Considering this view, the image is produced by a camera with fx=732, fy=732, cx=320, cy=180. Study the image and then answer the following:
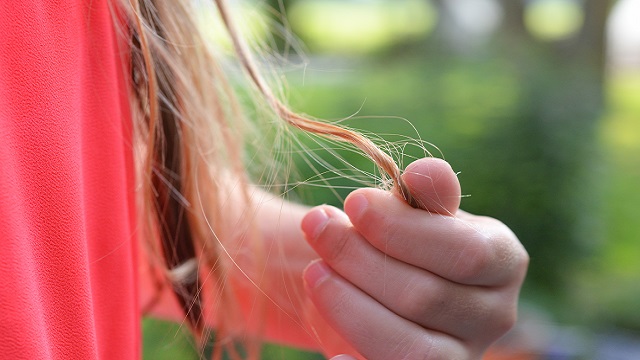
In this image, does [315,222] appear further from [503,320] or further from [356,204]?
[503,320]

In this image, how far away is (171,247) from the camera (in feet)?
3.57

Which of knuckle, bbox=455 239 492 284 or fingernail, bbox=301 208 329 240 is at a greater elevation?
fingernail, bbox=301 208 329 240

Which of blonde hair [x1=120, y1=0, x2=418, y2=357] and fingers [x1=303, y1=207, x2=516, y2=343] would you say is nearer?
fingers [x1=303, y1=207, x2=516, y2=343]

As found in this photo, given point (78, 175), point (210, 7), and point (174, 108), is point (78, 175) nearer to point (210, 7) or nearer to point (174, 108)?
point (174, 108)

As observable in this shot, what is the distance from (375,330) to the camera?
795 millimetres

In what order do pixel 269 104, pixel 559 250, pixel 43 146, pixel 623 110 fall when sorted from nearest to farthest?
1. pixel 43 146
2. pixel 269 104
3. pixel 559 250
4. pixel 623 110

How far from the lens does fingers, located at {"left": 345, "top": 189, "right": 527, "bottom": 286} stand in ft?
2.54

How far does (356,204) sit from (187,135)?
32 cm

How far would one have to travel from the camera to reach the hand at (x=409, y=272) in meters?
0.78

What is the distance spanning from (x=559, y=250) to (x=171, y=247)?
285 centimetres

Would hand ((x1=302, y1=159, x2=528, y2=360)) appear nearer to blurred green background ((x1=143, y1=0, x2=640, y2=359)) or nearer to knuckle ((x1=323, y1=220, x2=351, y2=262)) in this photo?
knuckle ((x1=323, y1=220, x2=351, y2=262))

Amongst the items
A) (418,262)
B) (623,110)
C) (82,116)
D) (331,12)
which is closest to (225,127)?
(82,116)

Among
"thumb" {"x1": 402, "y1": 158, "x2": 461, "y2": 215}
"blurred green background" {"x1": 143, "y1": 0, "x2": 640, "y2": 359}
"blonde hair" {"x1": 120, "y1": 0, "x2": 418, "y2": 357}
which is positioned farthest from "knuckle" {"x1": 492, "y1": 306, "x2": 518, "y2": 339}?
"blurred green background" {"x1": 143, "y1": 0, "x2": 640, "y2": 359}

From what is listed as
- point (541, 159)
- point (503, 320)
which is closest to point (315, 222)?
point (503, 320)
